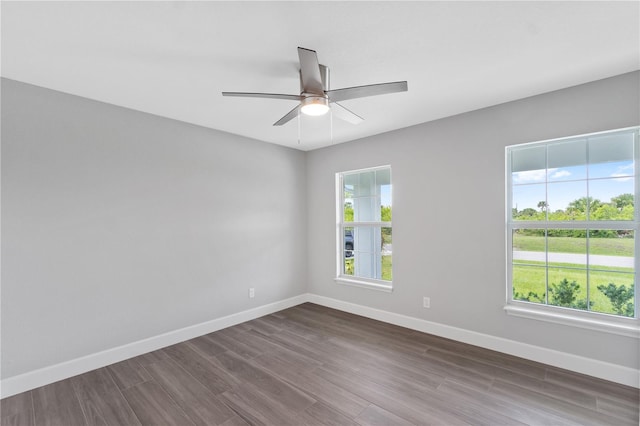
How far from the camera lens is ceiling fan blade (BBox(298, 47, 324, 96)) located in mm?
1691

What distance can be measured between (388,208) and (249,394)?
8.96 ft

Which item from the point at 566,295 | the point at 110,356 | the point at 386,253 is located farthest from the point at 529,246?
the point at 110,356

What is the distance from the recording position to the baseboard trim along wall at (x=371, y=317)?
2.31 meters

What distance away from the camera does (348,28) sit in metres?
1.75

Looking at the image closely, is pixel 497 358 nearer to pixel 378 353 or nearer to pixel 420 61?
pixel 378 353

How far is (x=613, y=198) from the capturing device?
248cm

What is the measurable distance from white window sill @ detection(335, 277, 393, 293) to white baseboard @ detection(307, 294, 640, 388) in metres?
0.30

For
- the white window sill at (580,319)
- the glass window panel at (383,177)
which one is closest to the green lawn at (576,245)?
the white window sill at (580,319)

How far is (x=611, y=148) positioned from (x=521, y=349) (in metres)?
1.98

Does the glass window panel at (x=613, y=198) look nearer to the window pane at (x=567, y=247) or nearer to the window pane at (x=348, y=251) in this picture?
the window pane at (x=567, y=247)

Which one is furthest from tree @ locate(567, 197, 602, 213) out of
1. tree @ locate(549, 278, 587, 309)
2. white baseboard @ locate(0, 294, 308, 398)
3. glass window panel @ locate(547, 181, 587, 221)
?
white baseboard @ locate(0, 294, 308, 398)

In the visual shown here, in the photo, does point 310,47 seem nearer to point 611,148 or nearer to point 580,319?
point 611,148

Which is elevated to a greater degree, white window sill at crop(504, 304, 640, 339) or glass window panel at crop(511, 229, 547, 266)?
glass window panel at crop(511, 229, 547, 266)

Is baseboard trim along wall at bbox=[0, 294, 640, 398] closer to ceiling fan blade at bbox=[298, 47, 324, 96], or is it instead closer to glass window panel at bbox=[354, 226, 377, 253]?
glass window panel at bbox=[354, 226, 377, 253]
